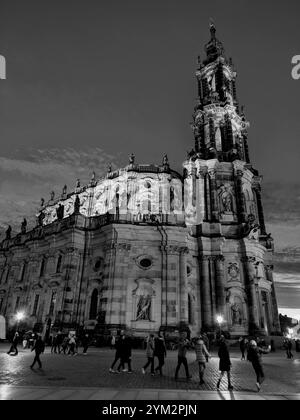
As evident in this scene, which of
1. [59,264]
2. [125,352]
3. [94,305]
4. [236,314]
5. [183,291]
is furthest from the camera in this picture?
[59,264]

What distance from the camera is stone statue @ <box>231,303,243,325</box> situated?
33.2 m

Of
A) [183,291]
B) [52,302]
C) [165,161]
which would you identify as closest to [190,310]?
[183,291]

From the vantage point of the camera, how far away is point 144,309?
30.2 meters

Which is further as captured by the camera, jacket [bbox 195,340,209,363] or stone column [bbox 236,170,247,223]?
stone column [bbox 236,170,247,223]

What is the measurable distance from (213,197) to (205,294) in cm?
1224

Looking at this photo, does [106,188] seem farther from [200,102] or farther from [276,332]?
[276,332]

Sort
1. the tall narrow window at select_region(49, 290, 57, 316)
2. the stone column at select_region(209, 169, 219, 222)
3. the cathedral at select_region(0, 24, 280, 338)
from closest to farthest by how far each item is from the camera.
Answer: the cathedral at select_region(0, 24, 280, 338), the tall narrow window at select_region(49, 290, 57, 316), the stone column at select_region(209, 169, 219, 222)

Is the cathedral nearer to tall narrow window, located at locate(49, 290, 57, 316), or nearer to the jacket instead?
tall narrow window, located at locate(49, 290, 57, 316)

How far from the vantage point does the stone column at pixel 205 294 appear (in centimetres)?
3262

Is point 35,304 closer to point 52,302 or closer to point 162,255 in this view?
point 52,302

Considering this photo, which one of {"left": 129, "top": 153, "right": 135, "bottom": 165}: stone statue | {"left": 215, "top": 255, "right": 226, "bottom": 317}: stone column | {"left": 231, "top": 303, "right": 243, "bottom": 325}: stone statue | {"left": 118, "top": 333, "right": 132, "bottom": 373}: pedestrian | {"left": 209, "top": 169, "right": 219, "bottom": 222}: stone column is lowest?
{"left": 118, "top": 333, "right": 132, "bottom": 373}: pedestrian

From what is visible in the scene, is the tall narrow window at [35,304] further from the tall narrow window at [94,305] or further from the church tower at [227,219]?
the church tower at [227,219]

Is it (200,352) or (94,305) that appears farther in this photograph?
(94,305)

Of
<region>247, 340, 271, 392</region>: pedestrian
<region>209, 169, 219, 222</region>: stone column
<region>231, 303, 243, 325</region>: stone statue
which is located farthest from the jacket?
<region>209, 169, 219, 222</region>: stone column
